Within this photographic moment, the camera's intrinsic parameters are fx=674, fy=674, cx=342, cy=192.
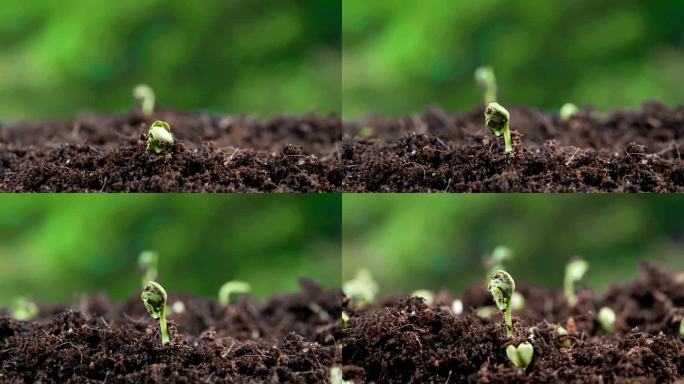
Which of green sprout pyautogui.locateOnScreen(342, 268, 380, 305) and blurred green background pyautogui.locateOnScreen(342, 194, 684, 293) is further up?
blurred green background pyautogui.locateOnScreen(342, 194, 684, 293)

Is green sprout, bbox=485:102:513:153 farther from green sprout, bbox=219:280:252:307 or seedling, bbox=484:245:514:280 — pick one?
green sprout, bbox=219:280:252:307

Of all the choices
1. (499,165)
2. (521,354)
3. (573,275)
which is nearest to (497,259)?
(573,275)

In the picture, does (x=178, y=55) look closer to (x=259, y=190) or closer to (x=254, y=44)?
(x=254, y=44)

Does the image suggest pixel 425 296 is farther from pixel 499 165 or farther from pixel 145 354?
pixel 145 354

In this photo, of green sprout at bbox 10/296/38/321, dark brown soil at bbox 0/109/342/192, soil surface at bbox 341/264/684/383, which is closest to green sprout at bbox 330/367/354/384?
soil surface at bbox 341/264/684/383

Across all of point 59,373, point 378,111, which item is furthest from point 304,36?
point 59,373

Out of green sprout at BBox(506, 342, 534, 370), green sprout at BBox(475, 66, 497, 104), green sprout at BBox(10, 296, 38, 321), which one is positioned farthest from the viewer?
green sprout at BBox(475, 66, 497, 104)
